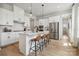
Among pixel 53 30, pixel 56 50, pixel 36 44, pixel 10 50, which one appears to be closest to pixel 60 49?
pixel 56 50

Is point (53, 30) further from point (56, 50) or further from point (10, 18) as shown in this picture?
point (10, 18)

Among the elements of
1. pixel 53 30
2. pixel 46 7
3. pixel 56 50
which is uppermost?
pixel 46 7

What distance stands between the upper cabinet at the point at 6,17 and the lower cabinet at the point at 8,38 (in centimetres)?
30

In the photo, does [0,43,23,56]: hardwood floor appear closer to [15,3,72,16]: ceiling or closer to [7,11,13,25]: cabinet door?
[7,11,13,25]: cabinet door

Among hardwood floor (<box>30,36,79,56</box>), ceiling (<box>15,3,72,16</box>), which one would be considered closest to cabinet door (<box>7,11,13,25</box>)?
ceiling (<box>15,3,72,16</box>)

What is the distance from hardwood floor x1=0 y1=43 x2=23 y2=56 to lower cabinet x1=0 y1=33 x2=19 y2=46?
0.11m

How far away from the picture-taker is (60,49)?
2027 millimetres

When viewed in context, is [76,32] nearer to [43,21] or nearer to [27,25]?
[43,21]

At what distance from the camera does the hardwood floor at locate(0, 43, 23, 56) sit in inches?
77.7

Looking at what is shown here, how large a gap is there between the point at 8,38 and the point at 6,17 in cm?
53

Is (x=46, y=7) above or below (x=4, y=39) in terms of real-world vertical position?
above

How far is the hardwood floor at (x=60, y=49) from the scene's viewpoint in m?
1.99

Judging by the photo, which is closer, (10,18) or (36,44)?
(10,18)

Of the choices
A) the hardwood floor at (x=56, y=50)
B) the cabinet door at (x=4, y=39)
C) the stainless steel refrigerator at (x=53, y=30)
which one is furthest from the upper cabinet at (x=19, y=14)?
the stainless steel refrigerator at (x=53, y=30)
